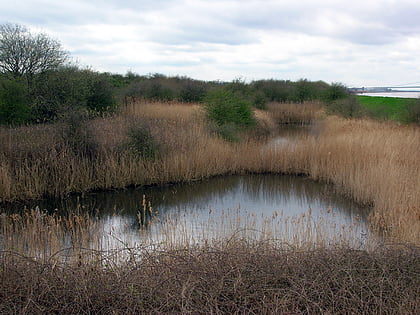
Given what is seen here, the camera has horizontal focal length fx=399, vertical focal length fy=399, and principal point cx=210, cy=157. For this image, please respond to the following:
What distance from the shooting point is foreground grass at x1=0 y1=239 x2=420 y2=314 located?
3.29 meters

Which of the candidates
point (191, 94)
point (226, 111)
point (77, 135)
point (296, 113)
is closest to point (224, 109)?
point (226, 111)

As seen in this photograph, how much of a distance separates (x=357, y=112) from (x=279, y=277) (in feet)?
55.7

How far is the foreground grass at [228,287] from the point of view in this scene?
3.29 meters

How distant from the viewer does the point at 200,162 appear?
10.8 m

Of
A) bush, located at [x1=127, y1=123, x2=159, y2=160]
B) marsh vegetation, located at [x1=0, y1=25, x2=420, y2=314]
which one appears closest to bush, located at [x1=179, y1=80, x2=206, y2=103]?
marsh vegetation, located at [x1=0, y1=25, x2=420, y2=314]

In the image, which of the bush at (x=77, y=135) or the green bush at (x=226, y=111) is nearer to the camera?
the bush at (x=77, y=135)

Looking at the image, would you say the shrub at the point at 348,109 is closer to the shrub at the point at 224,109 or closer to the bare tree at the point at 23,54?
the shrub at the point at 224,109

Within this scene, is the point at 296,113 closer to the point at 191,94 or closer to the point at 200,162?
the point at 191,94

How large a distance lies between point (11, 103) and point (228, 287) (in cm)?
1040

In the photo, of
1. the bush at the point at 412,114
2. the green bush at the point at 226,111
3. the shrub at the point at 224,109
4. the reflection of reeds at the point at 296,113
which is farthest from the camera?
the reflection of reeds at the point at 296,113

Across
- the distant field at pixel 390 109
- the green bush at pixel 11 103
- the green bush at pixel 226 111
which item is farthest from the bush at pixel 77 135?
the distant field at pixel 390 109

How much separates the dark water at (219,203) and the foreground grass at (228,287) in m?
2.72

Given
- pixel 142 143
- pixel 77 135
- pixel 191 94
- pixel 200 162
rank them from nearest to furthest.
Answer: pixel 77 135 < pixel 142 143 < pixel 200 162 < pixel 191 94

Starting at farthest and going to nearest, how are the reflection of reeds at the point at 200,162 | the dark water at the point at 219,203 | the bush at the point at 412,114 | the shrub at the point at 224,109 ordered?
the bush at the point at 412,114 < the shrub at the point at 224,109 < the reflection of reeds at the point at 200,162 < the dark water at the point at 219,203
